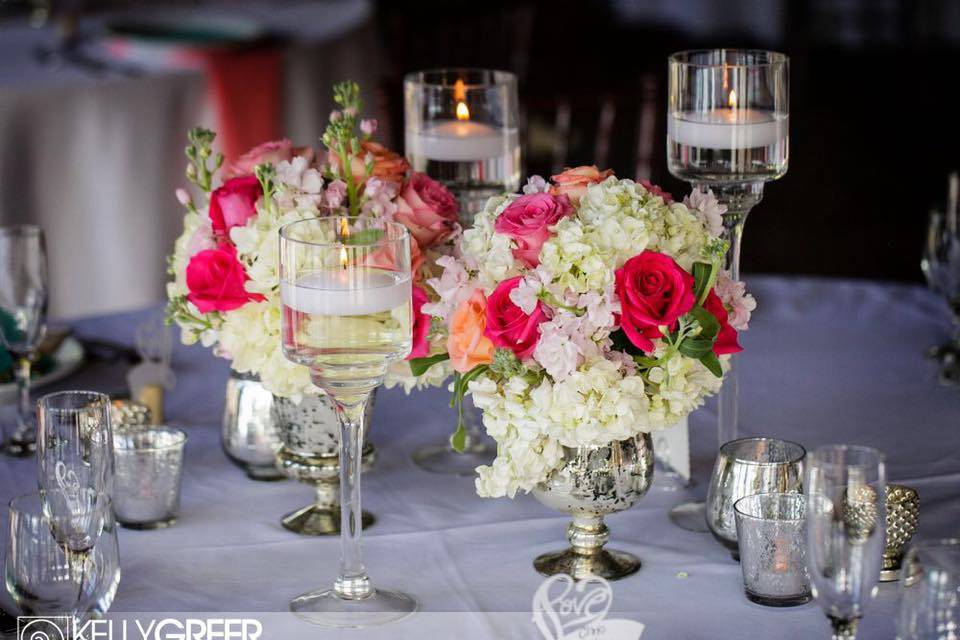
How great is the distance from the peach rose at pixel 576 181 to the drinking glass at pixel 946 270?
84 centimetres

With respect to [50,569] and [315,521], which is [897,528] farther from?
[50,569]

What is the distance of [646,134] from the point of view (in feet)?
12.4

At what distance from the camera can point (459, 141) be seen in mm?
1849

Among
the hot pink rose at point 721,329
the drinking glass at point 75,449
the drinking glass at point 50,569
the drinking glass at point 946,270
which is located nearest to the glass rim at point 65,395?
the drinking glass at point 75,449

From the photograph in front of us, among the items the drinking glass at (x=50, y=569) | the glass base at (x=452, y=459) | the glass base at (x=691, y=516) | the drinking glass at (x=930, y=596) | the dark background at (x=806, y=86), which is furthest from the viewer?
the dark background at (x=806, y=86)

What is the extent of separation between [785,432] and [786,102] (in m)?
0.49

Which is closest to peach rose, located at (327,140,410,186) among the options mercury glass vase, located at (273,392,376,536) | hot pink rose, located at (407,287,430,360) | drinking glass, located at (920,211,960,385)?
hot pink rose, located at (407,287,430,360)

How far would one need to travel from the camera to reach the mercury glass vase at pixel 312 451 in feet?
5.16

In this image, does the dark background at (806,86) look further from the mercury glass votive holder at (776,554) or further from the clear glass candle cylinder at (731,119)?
the mercury glass votive holder at (776,554)

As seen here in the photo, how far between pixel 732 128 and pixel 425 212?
339mm

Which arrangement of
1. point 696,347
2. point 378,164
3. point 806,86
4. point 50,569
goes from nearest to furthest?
point 50,569 < point 696,347 < point 378,164 < point 806,86

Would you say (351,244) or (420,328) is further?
(420,328)

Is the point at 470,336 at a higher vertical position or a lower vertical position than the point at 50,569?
higher

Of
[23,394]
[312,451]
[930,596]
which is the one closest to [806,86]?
[23,394]
